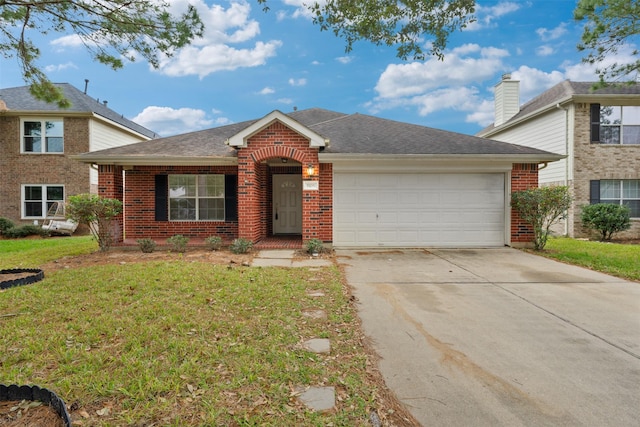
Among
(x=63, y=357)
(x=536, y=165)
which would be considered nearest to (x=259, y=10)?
(x=63, y=357)

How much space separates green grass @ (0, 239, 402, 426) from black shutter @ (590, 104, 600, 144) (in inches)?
543

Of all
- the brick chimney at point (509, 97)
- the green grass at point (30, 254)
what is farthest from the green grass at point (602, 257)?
the green grass at point (30, 254)

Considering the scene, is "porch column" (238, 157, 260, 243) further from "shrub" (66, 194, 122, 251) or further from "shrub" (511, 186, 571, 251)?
"shrub" (511, 186, 571, 251)

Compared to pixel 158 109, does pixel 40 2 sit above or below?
below

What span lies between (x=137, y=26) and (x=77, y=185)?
13.7 m

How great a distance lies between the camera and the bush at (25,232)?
47.2ft

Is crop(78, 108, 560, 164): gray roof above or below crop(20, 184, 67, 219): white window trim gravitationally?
above

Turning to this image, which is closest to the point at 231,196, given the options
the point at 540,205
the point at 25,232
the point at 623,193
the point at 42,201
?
the point at 540,205

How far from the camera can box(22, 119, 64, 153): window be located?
15859 mm

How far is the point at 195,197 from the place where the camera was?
37.7 feet

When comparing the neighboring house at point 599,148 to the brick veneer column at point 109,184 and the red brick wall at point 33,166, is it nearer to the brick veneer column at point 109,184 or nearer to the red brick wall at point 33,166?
the brick veneer column at point 109,184

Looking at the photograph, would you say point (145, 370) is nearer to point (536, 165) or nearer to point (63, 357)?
point (63, 357)

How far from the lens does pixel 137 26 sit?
17.0ft

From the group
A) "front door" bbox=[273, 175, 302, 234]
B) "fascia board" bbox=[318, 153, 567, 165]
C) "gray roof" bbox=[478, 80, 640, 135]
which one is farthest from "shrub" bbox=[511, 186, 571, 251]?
"front door" bbox=[273, 175, 302, 234]
